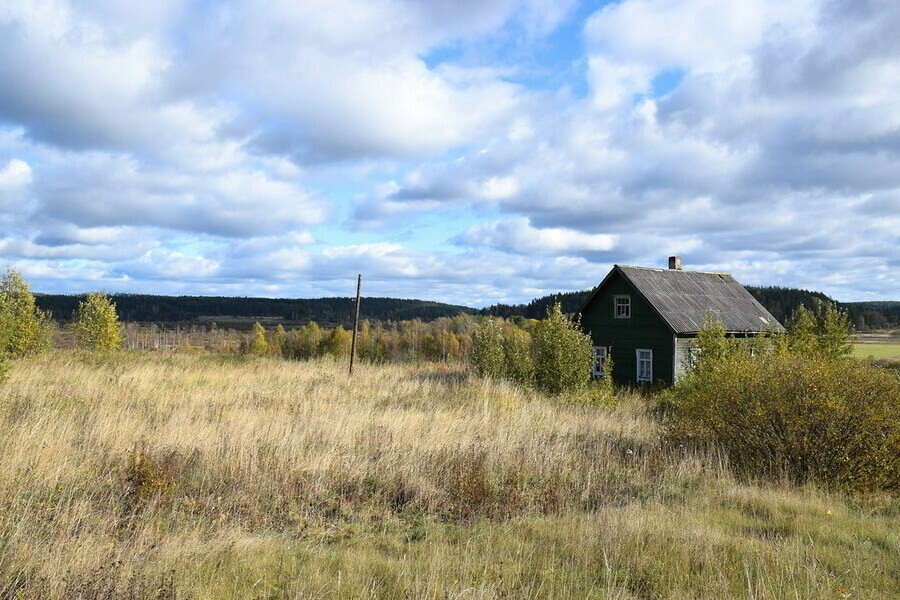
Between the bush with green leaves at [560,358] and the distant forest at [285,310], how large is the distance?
81.8m

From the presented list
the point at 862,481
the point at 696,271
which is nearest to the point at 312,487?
the point at 862,481

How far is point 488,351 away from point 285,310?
15272 centimetres

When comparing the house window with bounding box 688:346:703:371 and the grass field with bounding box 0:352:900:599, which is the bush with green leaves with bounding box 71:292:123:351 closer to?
the grass field with bounding box 0:352:900:599

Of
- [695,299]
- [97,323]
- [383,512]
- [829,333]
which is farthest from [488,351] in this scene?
[97,323]

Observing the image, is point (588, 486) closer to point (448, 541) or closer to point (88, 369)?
point (448, 541)

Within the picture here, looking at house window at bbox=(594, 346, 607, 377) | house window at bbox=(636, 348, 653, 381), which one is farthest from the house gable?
house window at bbox=(594, 346, 607, 377)

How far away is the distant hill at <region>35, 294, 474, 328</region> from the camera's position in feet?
474

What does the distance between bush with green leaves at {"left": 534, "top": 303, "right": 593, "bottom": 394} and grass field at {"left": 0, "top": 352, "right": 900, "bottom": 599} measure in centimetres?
823

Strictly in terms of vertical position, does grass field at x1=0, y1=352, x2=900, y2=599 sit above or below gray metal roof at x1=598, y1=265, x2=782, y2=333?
below

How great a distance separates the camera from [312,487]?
686 cm

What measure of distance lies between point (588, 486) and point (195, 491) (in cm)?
485

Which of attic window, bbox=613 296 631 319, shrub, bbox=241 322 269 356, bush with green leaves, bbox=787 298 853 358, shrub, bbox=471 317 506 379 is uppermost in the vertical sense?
attic window, bbox=613 296 631 319

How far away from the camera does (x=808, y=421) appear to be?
8.58 meters

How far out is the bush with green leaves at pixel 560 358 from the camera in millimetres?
19953
